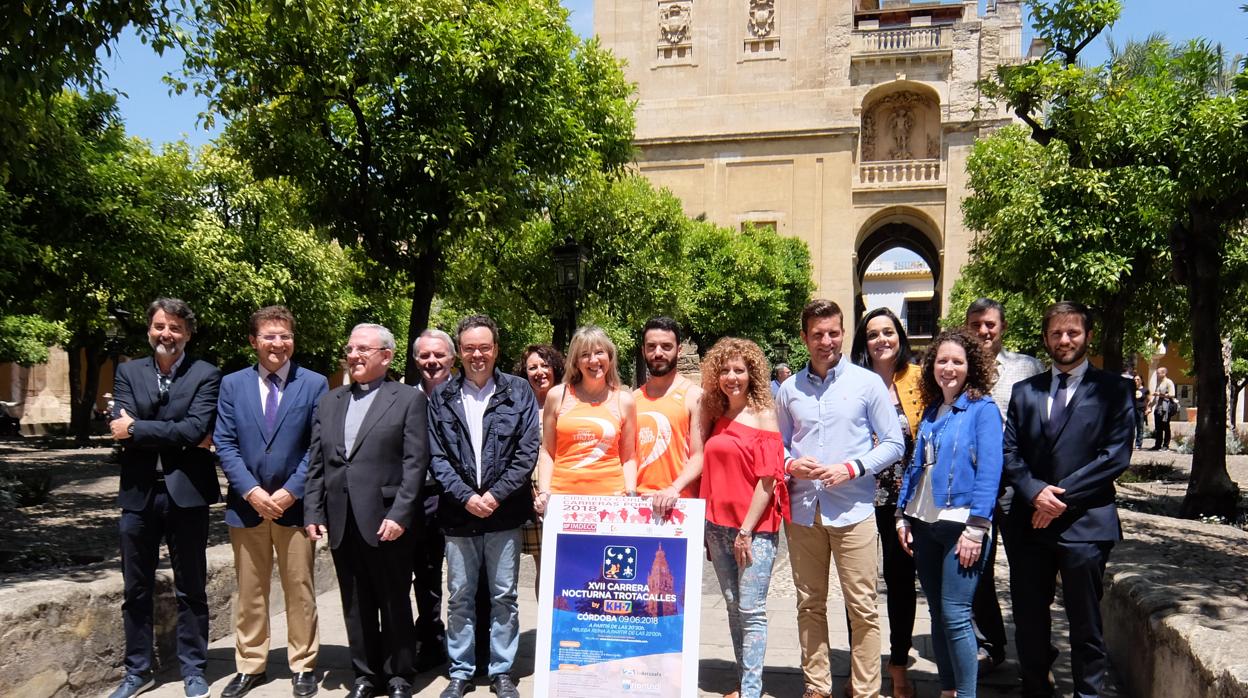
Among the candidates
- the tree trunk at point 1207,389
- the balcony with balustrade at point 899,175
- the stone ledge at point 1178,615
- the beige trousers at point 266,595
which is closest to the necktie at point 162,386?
the beige trousers at point 266,595

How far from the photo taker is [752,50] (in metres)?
38.7

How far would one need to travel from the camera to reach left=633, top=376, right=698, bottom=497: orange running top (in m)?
4.77

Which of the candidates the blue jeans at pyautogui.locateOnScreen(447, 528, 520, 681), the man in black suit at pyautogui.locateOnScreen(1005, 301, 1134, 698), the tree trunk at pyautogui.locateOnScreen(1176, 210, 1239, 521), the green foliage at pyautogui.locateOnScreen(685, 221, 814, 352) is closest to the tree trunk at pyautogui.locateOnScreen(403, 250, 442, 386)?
the blue jeans at pyautogui.locateOnScreen(447, 528, 520, 681)

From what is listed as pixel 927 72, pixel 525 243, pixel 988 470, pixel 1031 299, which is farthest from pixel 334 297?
pixel 927 72

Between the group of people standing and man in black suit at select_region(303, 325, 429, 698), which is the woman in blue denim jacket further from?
man in black suit at select_region(303, 325, 429, 698)

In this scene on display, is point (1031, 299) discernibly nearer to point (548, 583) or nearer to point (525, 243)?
point (525, 243)

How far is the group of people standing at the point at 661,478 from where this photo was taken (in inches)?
172

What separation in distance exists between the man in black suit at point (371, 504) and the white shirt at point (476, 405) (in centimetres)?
23

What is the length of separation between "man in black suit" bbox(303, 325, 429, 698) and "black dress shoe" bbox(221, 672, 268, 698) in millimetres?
615

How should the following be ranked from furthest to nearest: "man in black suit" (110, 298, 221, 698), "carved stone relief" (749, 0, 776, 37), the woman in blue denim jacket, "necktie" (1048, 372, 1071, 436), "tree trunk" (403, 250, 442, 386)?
"carved stone relief" (749, 0, 776, 37) → "tree trunk" (403, 250, 442, 386) → "man in black suit" (110, 298, 221, 698) → "necktie" (1048, 372, 1071, 436) → the woman in blue denim jacket

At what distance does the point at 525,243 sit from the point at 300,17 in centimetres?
1378

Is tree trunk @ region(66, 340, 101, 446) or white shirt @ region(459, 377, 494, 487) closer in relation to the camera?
white shirt @ region(459, 377, 494, 487)

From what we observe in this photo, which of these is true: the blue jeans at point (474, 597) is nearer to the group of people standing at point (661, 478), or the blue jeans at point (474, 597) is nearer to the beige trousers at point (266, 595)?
the group of people standing at point (661, 478)

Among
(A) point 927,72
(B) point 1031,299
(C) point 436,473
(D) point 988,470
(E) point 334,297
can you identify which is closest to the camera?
(D) point 988,470
